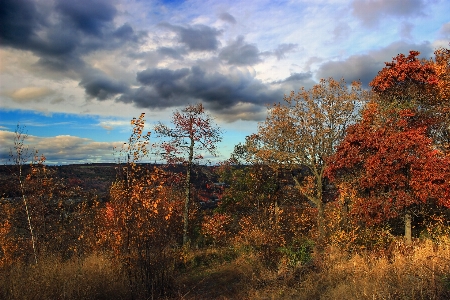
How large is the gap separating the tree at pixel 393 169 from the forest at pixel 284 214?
47mm

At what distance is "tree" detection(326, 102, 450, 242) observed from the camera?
10.6 m

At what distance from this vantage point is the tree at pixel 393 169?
10.6 m

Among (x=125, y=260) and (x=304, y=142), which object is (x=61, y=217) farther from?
(x=304, y=142)

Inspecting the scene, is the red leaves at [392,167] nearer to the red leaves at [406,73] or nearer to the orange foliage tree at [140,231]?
the red leaves at [406,73]

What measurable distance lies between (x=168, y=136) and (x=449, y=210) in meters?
13.8

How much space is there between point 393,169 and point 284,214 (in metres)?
11.4

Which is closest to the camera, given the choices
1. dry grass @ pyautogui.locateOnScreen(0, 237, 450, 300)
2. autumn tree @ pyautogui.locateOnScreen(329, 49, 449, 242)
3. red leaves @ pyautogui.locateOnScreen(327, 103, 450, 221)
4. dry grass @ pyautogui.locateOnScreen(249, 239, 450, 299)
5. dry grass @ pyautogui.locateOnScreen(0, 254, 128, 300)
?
dry grass @ pyautogui.locateOnScreen(249, 239, 450, 299)

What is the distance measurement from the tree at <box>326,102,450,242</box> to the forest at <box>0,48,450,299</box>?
0.16 feet

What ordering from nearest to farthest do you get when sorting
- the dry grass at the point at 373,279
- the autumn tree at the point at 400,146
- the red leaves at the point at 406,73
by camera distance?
the dry grass at the point at 373,279 → the autumn tree at the point at 400,146 → the red leaves at the point at 406,73

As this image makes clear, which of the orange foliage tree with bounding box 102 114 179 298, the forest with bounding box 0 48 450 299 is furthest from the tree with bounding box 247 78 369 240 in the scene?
the orange foliage tree with bounding box 102 114 179 298

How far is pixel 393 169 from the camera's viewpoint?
Result: 36.3 ft

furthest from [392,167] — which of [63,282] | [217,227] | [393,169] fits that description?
[217,227]

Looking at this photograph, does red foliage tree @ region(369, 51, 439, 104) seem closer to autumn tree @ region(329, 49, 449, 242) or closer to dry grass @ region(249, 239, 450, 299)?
autumn tree @ region(329, 49, 449, 242)

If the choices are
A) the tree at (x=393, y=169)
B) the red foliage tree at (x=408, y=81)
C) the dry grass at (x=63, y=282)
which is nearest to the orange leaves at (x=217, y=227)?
the tree at (x=393, y=169)
